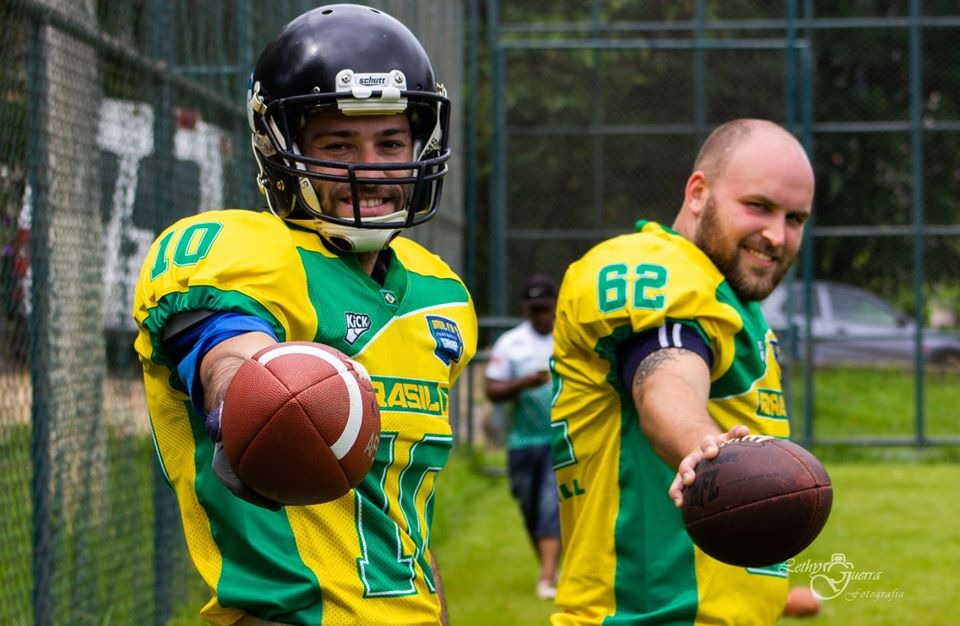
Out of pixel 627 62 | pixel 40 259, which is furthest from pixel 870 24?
pixel 40 259

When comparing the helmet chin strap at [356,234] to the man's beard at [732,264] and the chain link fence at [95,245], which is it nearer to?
the man's beard at [732,264]

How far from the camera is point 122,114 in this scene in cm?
558

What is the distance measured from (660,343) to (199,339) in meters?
1.22

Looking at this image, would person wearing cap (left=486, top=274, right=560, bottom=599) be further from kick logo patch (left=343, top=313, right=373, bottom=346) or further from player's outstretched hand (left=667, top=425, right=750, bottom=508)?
player's outstretched hand (left=667, top=425, right=750, bottom=508)

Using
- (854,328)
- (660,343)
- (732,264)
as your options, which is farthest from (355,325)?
(854,328)

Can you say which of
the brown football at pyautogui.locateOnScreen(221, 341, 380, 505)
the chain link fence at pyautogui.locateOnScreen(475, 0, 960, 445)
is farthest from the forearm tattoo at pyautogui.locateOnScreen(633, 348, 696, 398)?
the chain link fence at pyautogui.locateOnScreen(475, 0, 960, 445)

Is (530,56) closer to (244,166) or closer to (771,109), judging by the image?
(771,109)

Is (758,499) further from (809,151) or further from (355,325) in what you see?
(809,151)

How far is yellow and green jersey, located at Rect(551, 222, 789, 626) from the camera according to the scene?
3.62 metres

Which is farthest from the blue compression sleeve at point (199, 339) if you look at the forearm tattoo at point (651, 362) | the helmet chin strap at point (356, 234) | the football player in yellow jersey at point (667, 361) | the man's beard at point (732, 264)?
the man's beard at point (732, 264)

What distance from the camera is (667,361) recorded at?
339cm

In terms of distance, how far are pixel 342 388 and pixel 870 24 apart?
15.2 m

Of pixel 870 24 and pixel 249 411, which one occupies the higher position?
pixel 870 24

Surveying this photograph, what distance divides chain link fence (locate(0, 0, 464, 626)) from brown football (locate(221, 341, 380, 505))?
212 cm
